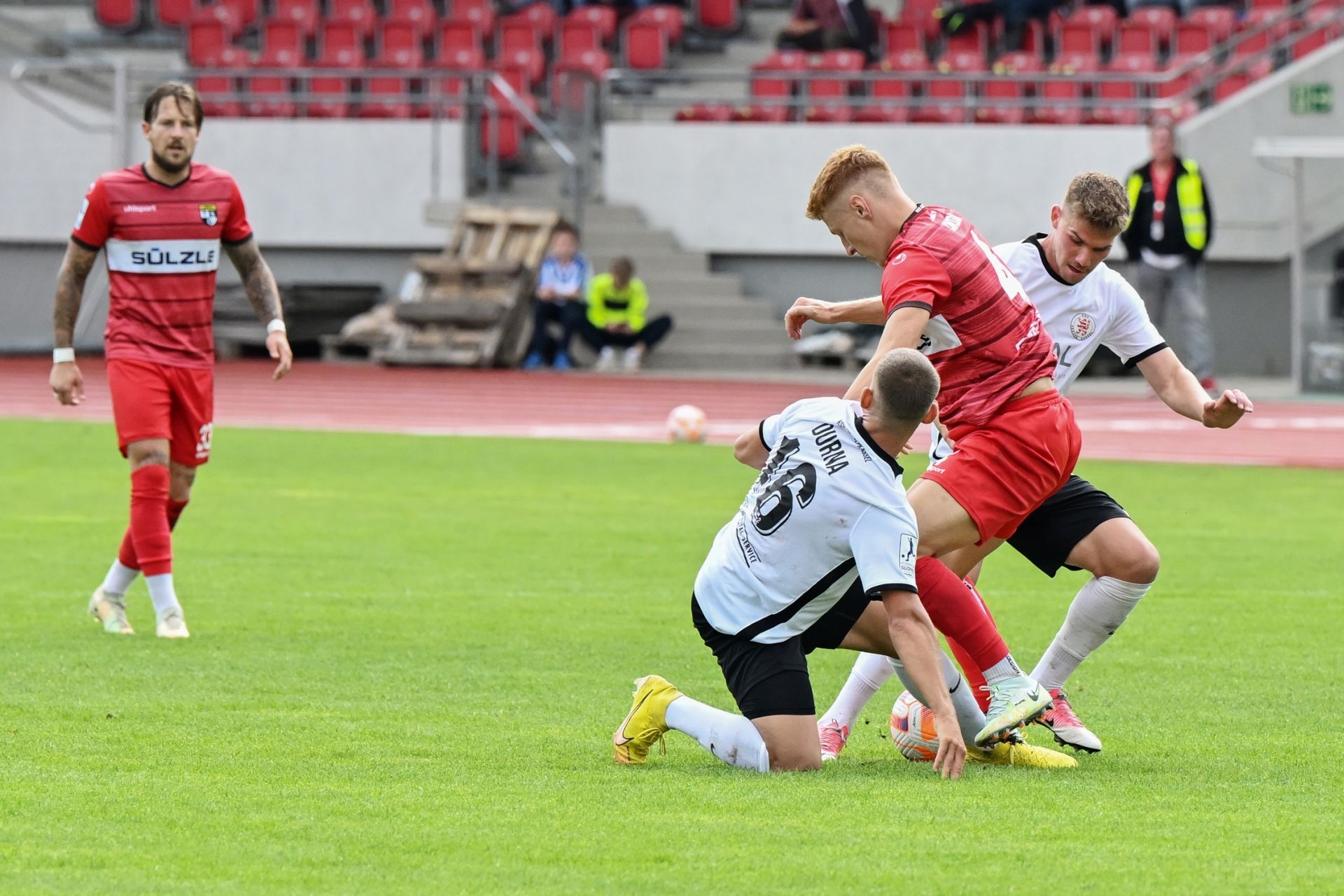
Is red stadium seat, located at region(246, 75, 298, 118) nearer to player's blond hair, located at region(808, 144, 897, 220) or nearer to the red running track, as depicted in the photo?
the red running track

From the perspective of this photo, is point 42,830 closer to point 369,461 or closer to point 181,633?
point 181,633

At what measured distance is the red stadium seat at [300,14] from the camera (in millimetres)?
29906

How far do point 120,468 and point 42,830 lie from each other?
34.8ft

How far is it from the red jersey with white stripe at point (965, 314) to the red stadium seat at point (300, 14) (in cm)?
2506

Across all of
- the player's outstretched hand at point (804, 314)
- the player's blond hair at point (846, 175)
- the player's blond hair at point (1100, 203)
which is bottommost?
the player's outstretched hand at point (804, 314)

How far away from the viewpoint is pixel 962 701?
586 cm

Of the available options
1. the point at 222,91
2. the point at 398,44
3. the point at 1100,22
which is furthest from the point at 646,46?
the point at 1100,22

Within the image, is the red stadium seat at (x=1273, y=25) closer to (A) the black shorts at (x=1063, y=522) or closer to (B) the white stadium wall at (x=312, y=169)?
(B) the white stadium wall at (x=312, y=169)

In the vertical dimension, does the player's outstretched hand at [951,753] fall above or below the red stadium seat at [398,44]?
below

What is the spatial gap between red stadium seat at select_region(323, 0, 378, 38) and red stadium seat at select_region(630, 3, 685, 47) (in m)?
3.76

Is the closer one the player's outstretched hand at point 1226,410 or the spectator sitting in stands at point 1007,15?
the player's outstretched hand at point 1226,410

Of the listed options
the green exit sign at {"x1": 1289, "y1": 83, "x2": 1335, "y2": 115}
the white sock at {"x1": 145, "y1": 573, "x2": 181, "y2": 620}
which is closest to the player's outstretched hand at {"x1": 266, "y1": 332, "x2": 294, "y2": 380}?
the white sock at {"x1": 145, "y1": 573, "x2": 181, "y2": 620}

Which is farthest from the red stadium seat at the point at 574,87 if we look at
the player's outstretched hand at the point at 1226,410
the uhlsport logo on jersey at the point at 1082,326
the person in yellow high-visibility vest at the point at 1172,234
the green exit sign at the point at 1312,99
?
the player's outstretched hand at the point at 1226,410

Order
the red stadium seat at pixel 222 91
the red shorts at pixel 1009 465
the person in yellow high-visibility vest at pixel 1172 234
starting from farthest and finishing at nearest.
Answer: the red stadium seat at pixel 222 91, the person in yellow high-visibility vest at pixel 1172 234, the red shorts at pixel 1009 465
